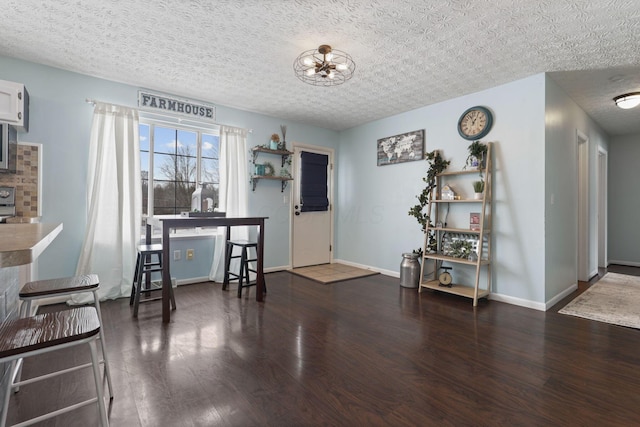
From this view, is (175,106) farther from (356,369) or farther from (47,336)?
(356,369)

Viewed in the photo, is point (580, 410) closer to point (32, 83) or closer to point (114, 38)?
point (114, 38)

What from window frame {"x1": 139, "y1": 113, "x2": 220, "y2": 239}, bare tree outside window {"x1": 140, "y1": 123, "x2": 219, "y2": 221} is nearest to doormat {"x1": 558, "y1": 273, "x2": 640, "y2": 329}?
bare tree outside window {"x1": 140, "y1": 123, "x2": 219, "y2": 221}

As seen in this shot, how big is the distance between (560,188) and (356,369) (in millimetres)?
3243

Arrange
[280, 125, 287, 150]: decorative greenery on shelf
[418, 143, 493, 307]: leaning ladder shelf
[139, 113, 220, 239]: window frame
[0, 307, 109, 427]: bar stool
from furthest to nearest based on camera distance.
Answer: [280, 125, 287, 150]: decorative greenery on shelf < [139, 113, 220, 239]: window frame < [418, 143, 493, 307]: leaning ladder shelf < [0, 307, 109, 427]: bar stool

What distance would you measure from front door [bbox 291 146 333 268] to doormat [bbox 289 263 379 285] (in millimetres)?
200

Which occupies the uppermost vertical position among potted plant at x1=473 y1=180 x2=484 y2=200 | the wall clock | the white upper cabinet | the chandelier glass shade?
the chandelier glass shade

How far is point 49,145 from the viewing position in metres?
3.27

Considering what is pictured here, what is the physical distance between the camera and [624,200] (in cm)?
590

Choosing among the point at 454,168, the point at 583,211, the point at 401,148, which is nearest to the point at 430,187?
the point at 454,168

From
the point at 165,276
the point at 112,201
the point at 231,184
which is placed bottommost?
the point at 165,276

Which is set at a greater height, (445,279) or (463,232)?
(463,232)

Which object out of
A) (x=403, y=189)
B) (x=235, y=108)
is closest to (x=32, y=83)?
(x=235, y=108)

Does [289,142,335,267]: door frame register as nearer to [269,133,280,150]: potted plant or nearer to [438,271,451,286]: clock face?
[269,133,280,150]: potted plant

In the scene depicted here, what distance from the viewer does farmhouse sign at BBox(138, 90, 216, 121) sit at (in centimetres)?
382
